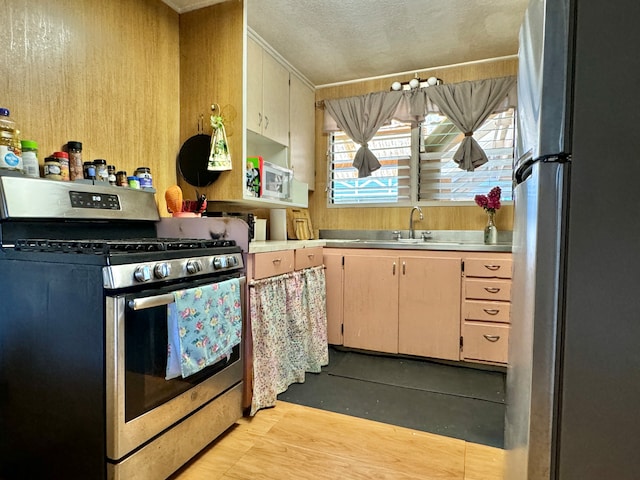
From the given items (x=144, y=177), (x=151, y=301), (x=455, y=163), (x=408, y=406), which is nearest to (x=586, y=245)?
(x=151, y=301)

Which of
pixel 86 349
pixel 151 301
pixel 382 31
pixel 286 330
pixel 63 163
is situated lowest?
pixel 286 330

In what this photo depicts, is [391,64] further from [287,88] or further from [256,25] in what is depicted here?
[256,25]

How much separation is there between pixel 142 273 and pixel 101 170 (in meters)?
0.81

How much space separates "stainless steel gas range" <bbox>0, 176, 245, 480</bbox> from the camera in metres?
1.21

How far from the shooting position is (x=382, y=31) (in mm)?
2564

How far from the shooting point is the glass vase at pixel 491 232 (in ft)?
9.39

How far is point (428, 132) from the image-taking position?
3.27 meters

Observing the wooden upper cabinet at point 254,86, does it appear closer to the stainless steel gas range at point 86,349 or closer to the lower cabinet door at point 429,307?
the stainless steel gas range at point 86,349

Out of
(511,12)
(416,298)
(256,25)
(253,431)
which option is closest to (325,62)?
(256,25)

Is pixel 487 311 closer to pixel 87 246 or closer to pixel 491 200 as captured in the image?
pixel 491 200

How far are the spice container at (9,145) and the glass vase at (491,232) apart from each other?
291cm

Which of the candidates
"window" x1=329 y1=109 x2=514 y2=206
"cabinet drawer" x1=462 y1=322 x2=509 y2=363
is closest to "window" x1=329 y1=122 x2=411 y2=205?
"window" x1=329 y1=109 x2=514 y2=206

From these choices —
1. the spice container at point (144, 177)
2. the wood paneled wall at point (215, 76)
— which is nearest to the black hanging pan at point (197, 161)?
the wood paneled wall at point (215, 76)

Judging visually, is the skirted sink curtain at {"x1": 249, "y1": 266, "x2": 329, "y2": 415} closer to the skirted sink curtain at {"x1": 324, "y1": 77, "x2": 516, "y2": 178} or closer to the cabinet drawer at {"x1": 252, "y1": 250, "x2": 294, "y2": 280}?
the cabinet drawer at {"x1": 252, "y1": 250, "x2": 294, "y2": 280}
